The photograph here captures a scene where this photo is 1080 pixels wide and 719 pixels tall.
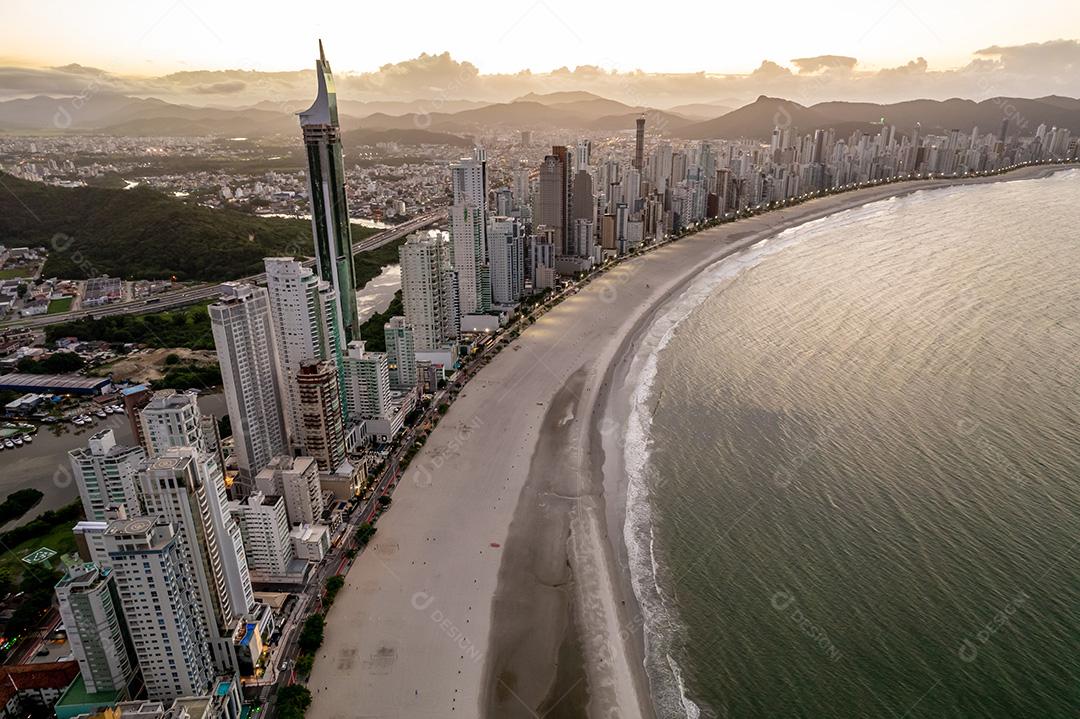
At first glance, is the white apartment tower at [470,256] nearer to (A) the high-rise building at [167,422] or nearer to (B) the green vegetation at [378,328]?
(B) the green vegetation at [378,328]

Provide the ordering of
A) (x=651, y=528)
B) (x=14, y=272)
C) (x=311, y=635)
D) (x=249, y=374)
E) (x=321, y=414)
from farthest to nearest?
1. (x=14, y=272)
2. (x=249, y=374)
3. (x=321, y=414)
4. (x=651, y=528)
5. (x=311, y=635)


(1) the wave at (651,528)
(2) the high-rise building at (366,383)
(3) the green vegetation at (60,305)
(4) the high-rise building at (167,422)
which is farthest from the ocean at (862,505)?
(3) the green vegetation at (60,305)

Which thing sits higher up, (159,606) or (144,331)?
(159,606)

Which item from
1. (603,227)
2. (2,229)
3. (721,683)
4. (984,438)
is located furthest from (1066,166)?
(2,229)

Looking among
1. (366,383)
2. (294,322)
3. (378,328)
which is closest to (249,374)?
(294,322)

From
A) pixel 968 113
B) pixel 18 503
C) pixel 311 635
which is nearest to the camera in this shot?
pixel 311 635

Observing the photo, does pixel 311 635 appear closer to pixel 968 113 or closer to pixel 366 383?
pixel 366 383

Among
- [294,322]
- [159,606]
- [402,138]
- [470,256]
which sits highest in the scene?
[402,138]
